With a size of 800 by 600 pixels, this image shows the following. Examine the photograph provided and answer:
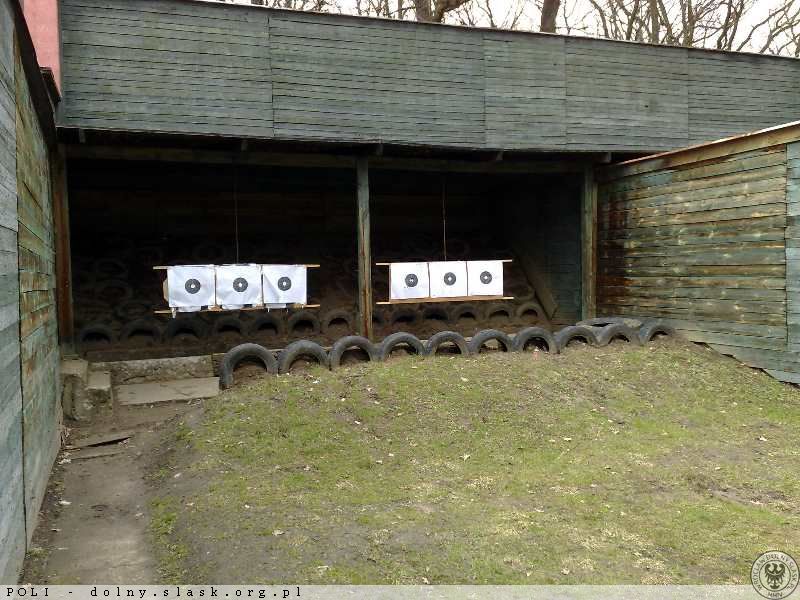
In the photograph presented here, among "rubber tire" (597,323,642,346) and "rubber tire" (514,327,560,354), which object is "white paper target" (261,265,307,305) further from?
"rubber tire" (597,323,642,346)

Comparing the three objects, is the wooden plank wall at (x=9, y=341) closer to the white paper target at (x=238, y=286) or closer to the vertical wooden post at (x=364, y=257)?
the white paper target at (x=238, y=286)

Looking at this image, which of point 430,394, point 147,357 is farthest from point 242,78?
point 430,394

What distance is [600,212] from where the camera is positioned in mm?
13547

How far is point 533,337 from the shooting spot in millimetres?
10992

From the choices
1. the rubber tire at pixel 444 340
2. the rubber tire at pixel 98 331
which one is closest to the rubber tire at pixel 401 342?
the rubber tire at pixel 444 340

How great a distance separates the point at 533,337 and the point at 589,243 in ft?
11.6

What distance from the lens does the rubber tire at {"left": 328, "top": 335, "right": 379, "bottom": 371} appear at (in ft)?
32.0

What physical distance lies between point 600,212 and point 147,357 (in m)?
9.48

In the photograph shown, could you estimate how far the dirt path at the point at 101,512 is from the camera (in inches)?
189

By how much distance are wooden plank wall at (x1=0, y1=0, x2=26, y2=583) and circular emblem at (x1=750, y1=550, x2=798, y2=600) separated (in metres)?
4.71

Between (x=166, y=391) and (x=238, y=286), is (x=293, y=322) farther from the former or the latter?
(x=166, y=391)

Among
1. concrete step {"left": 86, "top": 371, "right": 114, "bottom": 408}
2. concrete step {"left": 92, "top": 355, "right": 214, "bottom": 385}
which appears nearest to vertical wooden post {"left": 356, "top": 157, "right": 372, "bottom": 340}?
concrete step {"left": 92, "top": 355, "right": 214, "bottom": 385}

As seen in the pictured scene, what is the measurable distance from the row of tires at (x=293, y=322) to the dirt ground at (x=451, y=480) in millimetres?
3454

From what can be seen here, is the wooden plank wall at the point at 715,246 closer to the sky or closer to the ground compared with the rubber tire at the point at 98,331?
closer to the sky
